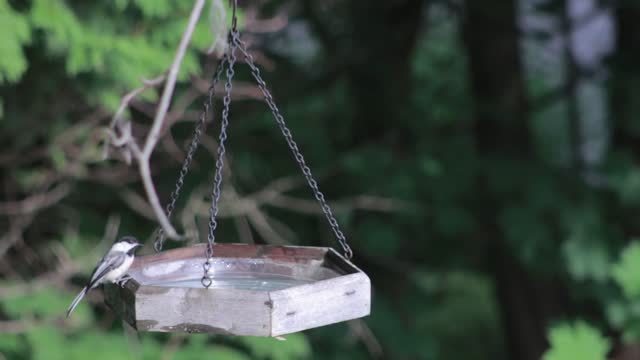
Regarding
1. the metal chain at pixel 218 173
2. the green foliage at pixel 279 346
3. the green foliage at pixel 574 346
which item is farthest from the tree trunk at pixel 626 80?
the metal chain at pixel 218 173

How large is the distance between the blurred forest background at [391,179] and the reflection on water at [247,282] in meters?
1.89

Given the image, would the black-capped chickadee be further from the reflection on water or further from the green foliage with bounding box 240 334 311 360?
the green foliage with bounding box 240 334 311 360

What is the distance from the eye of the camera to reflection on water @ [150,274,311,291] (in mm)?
2762

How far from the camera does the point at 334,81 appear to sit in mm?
6965

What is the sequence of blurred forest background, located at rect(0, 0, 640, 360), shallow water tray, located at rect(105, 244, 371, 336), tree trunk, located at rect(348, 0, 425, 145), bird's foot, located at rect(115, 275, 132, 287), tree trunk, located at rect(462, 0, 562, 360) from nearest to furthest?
1. shallow water tray, located at rect(105, 244, 371, 336)
2. bird's foot, located at rect(115, 275, 132, 287)
3. blurred forest background, located at rect(0, 0, 640, 360)
4. tree trunk, located at rect(462, 0, 562, 360)
5. tree trunk, located at rect(348, 0, 425, 145)

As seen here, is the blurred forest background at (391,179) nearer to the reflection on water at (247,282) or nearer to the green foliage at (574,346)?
the green foliage at (574,346)

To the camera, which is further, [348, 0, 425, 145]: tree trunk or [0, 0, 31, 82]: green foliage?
[348, 0, 425, 145]: tree trunk

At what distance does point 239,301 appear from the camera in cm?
231

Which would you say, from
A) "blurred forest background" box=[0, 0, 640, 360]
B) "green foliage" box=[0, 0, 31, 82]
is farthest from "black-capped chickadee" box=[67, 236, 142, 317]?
"blurred forest background" box=[0, 0, 640, 360]

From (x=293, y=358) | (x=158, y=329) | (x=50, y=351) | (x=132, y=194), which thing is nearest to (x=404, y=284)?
(x=293, y=358)

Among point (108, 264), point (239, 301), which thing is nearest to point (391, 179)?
point (108, 264)

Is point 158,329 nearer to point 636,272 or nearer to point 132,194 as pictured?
point 636,272

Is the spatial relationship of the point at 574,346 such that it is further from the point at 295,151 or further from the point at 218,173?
the point at 218,173

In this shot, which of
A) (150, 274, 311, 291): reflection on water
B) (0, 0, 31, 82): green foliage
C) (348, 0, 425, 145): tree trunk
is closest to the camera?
(150, 274, 311, 291): reflection on water
